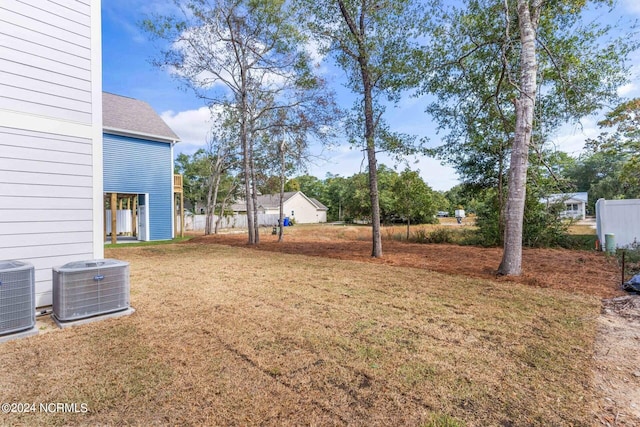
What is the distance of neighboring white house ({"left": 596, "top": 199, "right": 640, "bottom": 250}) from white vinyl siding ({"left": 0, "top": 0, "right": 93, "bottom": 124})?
12427mm

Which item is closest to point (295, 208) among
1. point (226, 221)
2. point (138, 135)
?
point (226, 221)

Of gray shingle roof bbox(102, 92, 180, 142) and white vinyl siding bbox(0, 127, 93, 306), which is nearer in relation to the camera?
white vinyl siding bbox(0, 127, 93, 306)

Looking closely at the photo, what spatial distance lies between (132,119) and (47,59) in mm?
11253

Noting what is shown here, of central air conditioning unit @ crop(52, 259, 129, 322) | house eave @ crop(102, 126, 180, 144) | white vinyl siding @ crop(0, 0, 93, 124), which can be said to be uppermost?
house eave @ crop(102, 126, 180, 144)

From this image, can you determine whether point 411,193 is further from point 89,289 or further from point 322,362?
point 89,289

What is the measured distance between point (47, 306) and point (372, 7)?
9066 millimetres

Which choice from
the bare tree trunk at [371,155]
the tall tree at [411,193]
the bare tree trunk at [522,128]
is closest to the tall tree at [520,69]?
the bare tree trunk at [522,128]

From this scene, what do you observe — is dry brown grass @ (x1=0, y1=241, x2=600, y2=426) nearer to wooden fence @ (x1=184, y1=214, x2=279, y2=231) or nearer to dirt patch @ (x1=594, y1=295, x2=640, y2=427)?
dirt patch @ (x1=594, y1=295, x2=640, y2=427)

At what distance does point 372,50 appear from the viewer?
7.54 m

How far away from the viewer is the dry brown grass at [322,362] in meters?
1.79

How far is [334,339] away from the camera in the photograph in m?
2.81

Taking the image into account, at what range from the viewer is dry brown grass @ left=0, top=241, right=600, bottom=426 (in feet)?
5.86

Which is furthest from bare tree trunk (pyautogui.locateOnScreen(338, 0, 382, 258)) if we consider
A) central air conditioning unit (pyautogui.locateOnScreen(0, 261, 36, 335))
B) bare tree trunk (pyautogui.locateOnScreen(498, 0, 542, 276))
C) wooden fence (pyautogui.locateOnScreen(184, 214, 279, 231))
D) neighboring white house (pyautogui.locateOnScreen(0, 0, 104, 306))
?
wooden fence (pyautogui.locateOnScreen(184, 214, 279, 231))

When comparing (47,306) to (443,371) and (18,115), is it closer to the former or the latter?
(18,115)
